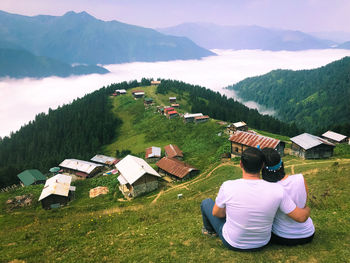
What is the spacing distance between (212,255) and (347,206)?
1147cm

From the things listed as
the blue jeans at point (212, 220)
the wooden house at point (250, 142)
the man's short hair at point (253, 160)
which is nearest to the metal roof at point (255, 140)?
the wooden house at point (250, 142)

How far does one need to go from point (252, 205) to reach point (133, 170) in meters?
39.4

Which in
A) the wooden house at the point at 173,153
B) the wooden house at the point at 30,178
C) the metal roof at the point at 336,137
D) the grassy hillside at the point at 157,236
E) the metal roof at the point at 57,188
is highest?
the grassy hillside at the point at 157,236

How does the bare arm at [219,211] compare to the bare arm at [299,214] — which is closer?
the bare arm at [299,214]

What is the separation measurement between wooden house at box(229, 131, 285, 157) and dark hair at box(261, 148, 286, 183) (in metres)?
41.1

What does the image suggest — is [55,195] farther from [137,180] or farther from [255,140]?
[255,140]

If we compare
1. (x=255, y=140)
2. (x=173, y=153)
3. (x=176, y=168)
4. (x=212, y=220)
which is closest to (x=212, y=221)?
(x=212, y=220)

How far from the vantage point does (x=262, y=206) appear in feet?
21.9

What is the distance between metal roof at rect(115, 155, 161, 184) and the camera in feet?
136

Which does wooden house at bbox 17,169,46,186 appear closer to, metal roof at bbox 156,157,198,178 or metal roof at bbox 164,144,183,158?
metal roof at bbox 156,157,198,178

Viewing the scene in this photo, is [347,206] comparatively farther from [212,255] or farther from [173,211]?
[173,211]

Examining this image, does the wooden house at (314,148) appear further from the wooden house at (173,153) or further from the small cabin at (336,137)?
the wooden house at (173,153)

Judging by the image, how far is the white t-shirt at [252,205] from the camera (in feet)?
21.8

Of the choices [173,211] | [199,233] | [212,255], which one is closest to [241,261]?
[212,255]
